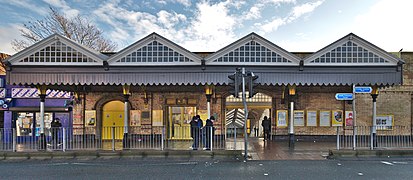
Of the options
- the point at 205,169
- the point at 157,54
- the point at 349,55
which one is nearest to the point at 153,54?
the point at 157,54

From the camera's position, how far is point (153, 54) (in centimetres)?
1260

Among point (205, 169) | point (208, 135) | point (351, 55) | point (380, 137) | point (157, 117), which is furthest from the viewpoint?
point (157, 117)

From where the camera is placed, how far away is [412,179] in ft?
25.1

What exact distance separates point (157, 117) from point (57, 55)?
257 inches

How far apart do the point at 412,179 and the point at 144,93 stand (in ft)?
41.9

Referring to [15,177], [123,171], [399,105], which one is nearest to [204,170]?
[123,171]

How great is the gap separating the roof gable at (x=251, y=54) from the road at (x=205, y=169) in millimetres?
4214

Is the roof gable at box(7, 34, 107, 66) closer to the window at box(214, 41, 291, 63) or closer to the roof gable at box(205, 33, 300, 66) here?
the roof gable at box(205, 33, 300, 66)

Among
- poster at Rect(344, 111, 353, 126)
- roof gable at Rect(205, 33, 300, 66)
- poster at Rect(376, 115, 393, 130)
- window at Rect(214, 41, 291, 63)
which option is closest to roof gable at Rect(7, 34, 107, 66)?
roof gable at Rect(205, 33, 300, 66)

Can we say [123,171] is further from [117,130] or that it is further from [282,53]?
[117,130]

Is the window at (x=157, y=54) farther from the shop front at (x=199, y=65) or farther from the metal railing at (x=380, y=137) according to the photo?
the metal railing at (x=380, y=137)

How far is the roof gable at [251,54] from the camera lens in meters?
12.5

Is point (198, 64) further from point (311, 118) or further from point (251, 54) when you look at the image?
point (311, 118)

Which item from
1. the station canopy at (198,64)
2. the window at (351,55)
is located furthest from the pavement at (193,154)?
the window at (351,55)
